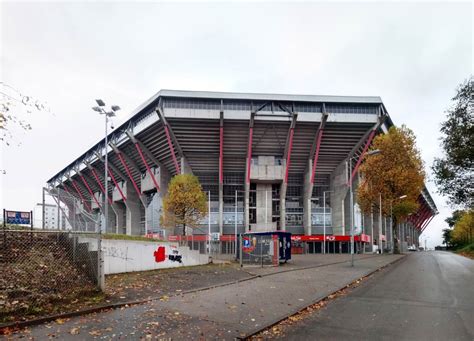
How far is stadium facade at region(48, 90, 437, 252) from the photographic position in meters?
51.9

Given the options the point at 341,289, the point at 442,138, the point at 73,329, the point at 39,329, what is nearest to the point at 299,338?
the point at 73,329

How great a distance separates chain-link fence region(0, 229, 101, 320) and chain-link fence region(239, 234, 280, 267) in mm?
13135

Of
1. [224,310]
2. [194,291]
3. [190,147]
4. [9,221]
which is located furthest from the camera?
[190,147]

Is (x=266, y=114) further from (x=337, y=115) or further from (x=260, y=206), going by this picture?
(x=260, y=206)

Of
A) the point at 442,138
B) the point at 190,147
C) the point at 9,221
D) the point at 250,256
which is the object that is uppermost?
the point at 190,147

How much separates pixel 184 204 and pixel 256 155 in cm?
1785

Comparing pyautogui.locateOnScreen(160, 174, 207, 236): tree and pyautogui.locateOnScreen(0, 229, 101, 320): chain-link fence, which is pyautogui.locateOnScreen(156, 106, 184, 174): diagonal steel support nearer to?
pyautogui.locateOnScreen(160, 174, 207, 236): tree

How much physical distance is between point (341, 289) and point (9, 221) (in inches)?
466

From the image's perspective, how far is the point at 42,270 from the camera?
31.7 ft

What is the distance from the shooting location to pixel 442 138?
23750 mm

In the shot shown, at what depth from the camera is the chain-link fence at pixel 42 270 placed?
8.04m

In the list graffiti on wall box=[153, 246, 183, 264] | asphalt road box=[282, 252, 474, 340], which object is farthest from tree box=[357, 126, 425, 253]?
asphalt road box=[282, 252, 474, 340]

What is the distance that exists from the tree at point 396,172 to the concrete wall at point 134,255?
87.3 feet

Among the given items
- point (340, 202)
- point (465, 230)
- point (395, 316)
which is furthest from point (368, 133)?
point (395, 316)
